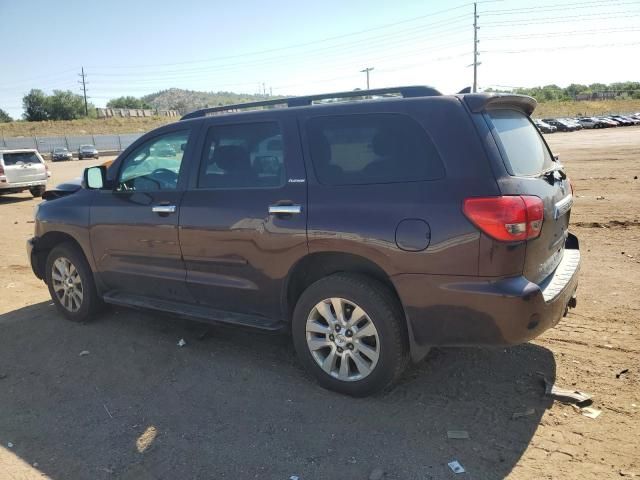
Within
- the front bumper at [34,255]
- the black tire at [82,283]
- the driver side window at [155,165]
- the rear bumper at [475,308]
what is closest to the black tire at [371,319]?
the rear bumper at [475,308]

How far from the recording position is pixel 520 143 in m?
3.44

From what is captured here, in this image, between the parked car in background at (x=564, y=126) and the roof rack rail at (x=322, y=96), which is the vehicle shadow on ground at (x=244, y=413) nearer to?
the roof rack rail at (x=322, y=96)

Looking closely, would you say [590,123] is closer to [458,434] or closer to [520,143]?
[520,143]

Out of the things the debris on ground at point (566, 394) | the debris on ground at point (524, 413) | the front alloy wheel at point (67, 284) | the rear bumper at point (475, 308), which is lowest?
the debris on ground at point (524, 413)

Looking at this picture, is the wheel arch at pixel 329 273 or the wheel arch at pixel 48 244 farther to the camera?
the wheel arch at pixel 48 244

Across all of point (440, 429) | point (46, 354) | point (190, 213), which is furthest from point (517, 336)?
point (46, 354)

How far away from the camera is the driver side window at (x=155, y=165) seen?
4324mm

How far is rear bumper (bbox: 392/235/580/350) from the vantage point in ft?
9.57

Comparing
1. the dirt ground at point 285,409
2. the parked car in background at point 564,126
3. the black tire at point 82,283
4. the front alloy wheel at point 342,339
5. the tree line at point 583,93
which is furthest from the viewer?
the tree line at point 583,93

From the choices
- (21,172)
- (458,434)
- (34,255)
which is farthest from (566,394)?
(21,172)

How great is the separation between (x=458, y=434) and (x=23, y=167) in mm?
16992

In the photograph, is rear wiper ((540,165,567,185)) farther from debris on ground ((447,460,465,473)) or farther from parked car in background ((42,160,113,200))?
parked car in background ((42,160,113,200))

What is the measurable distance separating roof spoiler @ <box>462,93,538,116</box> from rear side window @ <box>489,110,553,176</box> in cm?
5

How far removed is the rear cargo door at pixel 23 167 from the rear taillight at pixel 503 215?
16.5 meters
